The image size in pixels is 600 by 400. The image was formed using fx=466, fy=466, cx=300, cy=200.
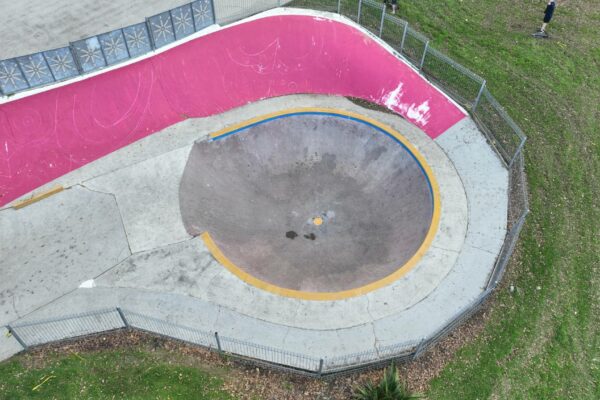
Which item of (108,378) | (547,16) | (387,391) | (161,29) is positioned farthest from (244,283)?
(547,16)

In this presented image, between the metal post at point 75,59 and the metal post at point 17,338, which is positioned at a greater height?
the metal post at point 75,59

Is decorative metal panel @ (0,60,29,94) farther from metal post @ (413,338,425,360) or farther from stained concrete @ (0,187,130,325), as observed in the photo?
metal post @ (413,338,425,360)

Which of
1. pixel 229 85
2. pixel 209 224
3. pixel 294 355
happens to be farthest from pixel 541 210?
pixel 229 85

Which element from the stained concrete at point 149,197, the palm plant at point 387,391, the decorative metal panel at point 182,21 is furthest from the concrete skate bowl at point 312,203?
the decorative metal panel at point 182,21

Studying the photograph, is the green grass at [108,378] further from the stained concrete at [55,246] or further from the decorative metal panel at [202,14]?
the decorative metal panel at [202,14]

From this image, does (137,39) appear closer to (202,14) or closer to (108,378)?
(202,14)

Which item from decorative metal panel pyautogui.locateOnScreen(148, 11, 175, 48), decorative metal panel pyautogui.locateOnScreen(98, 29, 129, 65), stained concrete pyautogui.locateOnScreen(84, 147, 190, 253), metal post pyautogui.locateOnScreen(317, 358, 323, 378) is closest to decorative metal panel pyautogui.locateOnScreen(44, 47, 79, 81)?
decorative metal panel pyautogui.locateOnScreen(98, 29, 129, 65)
